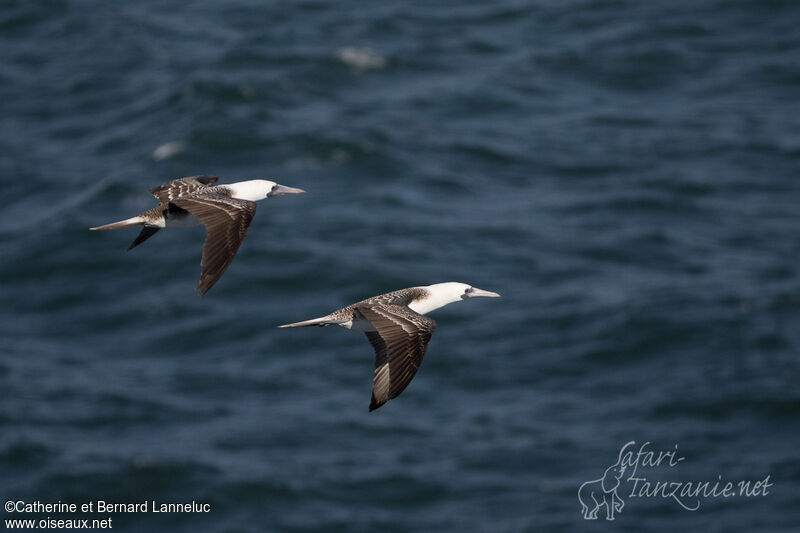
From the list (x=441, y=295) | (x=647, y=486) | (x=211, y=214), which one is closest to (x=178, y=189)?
(x=211, y=214)

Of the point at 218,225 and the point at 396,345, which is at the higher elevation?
the point at 218,225

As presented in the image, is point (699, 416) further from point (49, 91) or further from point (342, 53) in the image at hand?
point (49, 91)

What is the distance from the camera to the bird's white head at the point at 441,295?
16.0 metres

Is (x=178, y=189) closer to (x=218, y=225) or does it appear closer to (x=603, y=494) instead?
(x=218, y=225)

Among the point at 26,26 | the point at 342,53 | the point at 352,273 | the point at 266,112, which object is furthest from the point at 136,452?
the point at 26,26

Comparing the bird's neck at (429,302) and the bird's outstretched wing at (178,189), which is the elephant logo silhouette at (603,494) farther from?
the bird's outstretched wing at (178,189)

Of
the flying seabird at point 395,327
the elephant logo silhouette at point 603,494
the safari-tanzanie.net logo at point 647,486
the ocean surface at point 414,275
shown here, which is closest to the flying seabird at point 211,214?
the flying seabird at point 395,327

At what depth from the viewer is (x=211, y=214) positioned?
14.7 m

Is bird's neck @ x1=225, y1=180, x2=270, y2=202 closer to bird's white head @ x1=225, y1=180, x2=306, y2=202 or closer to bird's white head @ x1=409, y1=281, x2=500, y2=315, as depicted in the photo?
bird's white head @ x1=225, y1=180, x2=306, y2=202

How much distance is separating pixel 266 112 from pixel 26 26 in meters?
24.2

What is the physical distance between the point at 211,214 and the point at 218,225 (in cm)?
36

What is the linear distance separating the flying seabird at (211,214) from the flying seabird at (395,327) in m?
1.14

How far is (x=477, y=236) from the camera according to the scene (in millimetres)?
56281

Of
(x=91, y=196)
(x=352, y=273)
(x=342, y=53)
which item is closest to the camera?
(x=352, y=273)
